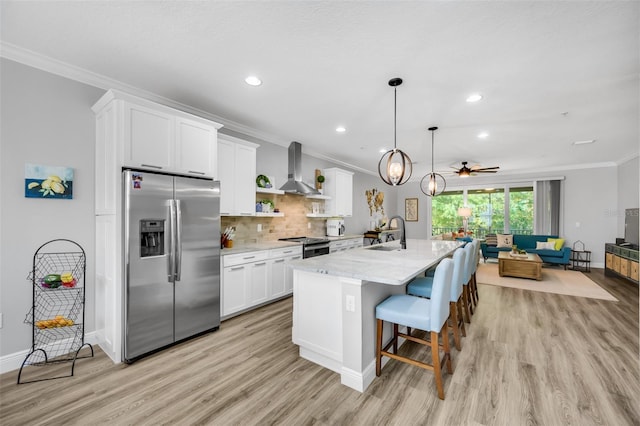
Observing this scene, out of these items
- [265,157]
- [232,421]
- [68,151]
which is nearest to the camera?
[232,421]

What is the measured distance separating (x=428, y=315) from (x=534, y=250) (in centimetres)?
674

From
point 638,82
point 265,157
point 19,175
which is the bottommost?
point 19,175

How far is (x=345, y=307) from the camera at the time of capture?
2.19m

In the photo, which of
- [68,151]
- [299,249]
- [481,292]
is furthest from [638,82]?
[68,151]

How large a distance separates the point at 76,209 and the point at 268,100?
2265 mm

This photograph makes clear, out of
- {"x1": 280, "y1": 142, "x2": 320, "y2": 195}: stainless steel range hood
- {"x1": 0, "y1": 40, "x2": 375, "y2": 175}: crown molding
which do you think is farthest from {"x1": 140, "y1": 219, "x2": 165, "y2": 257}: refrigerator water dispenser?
{"x1": 280, "y1": 142, "x2": 320, "y2": 195}: stainless steel range hood

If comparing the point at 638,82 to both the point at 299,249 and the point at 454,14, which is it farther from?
the point at 299,249

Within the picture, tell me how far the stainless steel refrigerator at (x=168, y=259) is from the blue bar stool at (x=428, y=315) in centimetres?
191

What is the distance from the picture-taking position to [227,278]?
3.39 m

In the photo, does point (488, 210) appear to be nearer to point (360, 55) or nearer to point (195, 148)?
point (360, 55)

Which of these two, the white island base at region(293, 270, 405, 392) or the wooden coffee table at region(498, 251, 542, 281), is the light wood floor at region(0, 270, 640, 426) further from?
the wooden coffee table at region(498, 251, 542, 281)

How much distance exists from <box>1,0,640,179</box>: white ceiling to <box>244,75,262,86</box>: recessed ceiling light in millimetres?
62

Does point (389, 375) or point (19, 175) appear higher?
point (19, 175)

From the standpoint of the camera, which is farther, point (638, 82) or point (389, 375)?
point (638, 82)
